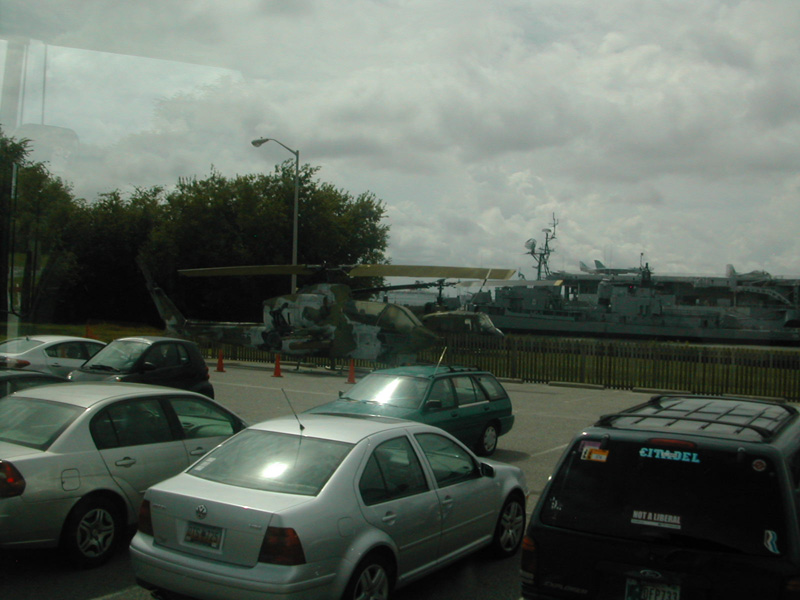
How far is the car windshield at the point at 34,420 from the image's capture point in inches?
235

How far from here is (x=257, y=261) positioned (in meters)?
41.8

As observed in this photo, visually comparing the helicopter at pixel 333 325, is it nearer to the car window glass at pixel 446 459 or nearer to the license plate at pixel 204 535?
the car window glass at pixel 446 459

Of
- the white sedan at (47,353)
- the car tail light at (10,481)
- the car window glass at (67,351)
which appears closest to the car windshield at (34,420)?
the car tail light at (10,481)

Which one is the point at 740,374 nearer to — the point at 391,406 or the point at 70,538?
the point at 391,406

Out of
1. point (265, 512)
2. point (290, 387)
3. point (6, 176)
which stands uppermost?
point (6, 176)

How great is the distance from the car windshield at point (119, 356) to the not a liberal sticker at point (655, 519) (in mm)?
10345

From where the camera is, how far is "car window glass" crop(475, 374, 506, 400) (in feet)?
37.1

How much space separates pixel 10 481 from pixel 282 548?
7.97ft

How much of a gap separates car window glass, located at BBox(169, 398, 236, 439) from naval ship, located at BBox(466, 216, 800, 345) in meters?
37.3

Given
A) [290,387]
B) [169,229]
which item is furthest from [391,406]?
[169,229]

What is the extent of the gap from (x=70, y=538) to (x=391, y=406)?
15.9ft

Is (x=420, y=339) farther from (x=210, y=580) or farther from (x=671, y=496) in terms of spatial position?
(x=671, y=496)

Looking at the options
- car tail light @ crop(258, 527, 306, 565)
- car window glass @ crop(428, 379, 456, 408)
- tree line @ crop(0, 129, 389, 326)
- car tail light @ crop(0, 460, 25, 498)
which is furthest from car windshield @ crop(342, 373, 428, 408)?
tree line @ crop(0, 129, 389, 326)

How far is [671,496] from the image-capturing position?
383 cm
